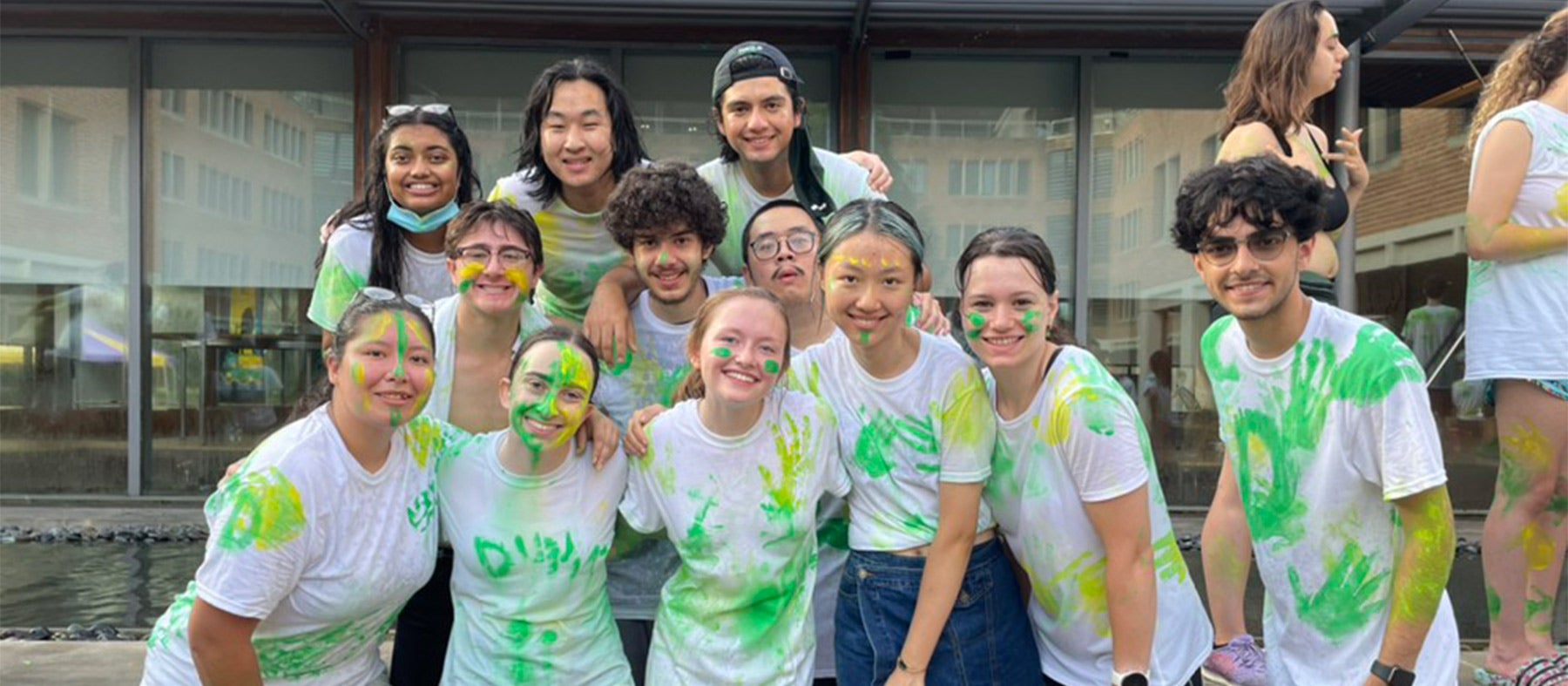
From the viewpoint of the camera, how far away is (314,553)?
2508 mm

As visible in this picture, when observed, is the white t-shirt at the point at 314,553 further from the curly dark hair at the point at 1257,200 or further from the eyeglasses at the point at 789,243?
the curly dark hair at the point at 1257,200

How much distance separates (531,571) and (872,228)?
1155 millimetres

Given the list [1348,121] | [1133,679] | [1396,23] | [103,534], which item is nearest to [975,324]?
[1133,679]

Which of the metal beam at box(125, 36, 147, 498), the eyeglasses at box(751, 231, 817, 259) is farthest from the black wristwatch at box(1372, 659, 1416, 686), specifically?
the metal beam at box(125, 36, 147, 498)

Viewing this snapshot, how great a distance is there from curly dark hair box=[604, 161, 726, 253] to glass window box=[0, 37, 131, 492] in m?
7.07

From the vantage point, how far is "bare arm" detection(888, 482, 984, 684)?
2557mm

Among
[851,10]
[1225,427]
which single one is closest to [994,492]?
[1225,427]

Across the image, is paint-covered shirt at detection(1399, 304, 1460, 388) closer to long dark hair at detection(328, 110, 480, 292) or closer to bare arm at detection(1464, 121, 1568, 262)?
bare arm at detection(1464, 121, 1568, 262)

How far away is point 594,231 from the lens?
3416mm

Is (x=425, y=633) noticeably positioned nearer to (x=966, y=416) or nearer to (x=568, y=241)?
(x=568, y=241)

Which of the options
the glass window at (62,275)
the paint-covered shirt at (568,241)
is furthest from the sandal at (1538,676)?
the glass window at (62,275)

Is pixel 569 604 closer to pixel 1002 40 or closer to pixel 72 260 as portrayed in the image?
pixel 1002 40

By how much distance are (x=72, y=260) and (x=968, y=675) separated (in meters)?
8.53

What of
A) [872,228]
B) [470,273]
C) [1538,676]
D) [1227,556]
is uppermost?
[872,228]
